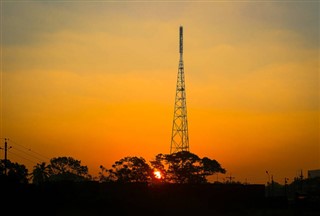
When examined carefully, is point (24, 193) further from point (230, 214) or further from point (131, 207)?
point (230, 214)

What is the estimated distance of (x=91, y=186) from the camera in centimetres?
5116

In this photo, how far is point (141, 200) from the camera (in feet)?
174

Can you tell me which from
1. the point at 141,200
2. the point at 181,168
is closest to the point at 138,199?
the point at 141,200

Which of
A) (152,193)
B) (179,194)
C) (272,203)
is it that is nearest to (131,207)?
(152,193)

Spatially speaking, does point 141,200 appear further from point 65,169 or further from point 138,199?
point 65,169

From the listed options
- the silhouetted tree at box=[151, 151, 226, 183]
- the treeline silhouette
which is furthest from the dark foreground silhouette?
the silhouetted tree at box=[151, 151, 226, 183]

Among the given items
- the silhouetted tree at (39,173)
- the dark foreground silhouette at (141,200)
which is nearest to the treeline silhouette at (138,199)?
the dark foreground silhouette at (141,200)

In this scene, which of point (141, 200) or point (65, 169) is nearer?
point (141, 200)

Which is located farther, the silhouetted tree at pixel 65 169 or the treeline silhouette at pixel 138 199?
the silhouetted tree at pixel 65 169

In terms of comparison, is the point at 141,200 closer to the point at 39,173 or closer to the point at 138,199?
→ the point at 138,199

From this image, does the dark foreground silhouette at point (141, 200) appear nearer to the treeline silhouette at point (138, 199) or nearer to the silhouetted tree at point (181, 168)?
the treeline silhouette at point (138, 199)

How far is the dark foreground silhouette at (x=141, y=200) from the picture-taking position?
149ft

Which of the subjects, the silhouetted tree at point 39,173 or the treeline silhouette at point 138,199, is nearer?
the treeline silhouette at point 138,199

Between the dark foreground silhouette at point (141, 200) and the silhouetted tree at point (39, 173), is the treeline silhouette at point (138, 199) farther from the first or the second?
the silhouetted tree at point (39, 173)
